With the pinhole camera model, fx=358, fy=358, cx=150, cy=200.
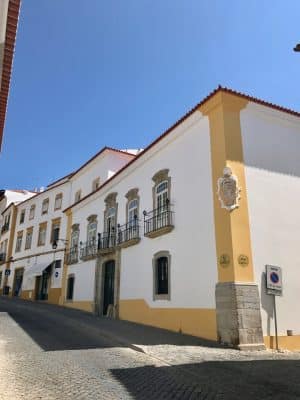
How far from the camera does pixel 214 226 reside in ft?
35.3

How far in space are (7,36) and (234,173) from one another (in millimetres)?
7315

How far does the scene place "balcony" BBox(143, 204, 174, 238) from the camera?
13.0 metres

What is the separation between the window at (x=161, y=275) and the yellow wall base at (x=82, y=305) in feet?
21.7

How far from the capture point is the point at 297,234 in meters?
11.3

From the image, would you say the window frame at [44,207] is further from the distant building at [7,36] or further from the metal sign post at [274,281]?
the distant building at [7,36]

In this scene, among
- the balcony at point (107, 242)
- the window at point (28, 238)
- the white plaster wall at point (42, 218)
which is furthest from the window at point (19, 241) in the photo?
the balcony at point (107, 242)

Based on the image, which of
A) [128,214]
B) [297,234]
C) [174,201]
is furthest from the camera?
[128,214]

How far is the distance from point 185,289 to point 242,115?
5939mm

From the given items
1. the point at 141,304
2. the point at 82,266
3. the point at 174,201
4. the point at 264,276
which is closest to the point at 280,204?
the point at 264,276

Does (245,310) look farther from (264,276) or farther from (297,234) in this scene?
(297,234)

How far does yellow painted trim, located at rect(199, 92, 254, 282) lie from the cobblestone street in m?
2.20

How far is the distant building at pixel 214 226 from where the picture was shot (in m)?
9.94

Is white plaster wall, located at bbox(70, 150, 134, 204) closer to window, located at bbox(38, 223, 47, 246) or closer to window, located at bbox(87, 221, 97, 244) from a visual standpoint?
window, located at bbox(87, 221, 97, 244)

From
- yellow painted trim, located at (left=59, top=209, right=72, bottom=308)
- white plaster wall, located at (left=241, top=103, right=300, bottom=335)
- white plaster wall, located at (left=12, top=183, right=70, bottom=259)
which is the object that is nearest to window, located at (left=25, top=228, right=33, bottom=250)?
white plaster wall, located at (left=12, top=183, right=70, bottom=259)
